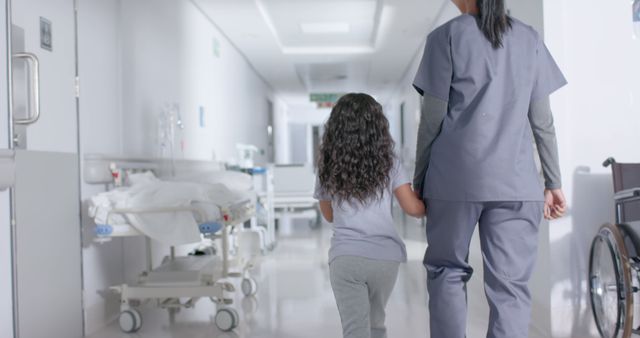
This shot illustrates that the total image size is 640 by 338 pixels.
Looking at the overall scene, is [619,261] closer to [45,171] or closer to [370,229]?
[370,229]

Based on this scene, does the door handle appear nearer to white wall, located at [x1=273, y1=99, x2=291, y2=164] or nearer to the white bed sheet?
the white bed sheet

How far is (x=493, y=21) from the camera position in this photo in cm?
159

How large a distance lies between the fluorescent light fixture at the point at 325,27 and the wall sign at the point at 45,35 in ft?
13.6

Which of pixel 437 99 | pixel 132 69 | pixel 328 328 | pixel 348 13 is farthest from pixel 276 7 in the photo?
pixel 437 99

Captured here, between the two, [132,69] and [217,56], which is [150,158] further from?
[217,56]

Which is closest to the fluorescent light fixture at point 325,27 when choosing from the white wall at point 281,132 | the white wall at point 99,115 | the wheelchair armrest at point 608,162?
the white wall at point 99,115

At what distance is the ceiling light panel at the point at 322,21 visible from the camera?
5.82 meters

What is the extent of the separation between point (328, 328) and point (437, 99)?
67.6 inches

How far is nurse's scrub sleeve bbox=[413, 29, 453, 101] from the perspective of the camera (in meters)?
1.60

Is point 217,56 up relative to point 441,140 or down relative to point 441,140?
up

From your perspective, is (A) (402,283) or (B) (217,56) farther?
(B) (217,56)

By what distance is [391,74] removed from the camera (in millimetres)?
10242

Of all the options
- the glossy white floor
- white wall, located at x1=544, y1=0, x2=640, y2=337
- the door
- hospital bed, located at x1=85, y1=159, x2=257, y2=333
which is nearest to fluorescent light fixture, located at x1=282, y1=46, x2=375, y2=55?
the glossy white floor

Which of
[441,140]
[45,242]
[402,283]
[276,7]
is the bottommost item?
[402,283]
